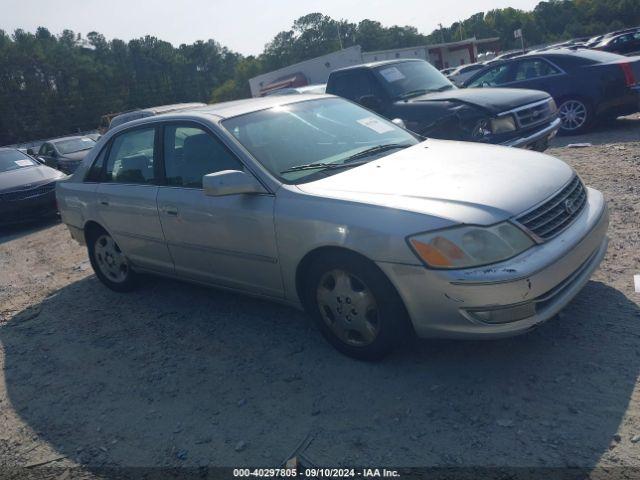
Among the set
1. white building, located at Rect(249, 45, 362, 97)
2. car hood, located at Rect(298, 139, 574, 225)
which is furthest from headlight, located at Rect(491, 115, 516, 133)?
white building, located at Rect(249, 45, 362, 97)

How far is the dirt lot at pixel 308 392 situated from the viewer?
9.08ft

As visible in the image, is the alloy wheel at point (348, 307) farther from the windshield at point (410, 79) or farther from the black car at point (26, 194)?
the black car at point (26, 194)

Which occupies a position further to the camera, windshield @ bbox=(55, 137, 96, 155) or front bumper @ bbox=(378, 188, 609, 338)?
windshield @ bbox=(55, 137, 96, 155)

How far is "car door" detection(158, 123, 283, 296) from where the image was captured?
379 centimetres

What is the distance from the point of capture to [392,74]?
858 centimetres

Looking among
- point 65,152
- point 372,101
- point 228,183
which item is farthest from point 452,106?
point 65,152

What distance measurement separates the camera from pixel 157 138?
469 centimetres

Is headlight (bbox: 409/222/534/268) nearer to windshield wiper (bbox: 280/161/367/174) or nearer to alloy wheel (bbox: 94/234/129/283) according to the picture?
windshield wiper (bbox: 280/161/367/174)

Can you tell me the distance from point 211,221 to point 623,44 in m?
24.7

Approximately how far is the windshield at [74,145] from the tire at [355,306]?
13247mm

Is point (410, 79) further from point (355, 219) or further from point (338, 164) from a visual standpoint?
point (355, 219)

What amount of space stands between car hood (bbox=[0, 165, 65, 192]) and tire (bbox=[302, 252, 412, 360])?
835 cm

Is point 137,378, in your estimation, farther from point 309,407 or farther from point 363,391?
point 363,391

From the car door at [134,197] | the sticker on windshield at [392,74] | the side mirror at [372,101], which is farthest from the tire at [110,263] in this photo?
the sticker on windshield at [392,74]
